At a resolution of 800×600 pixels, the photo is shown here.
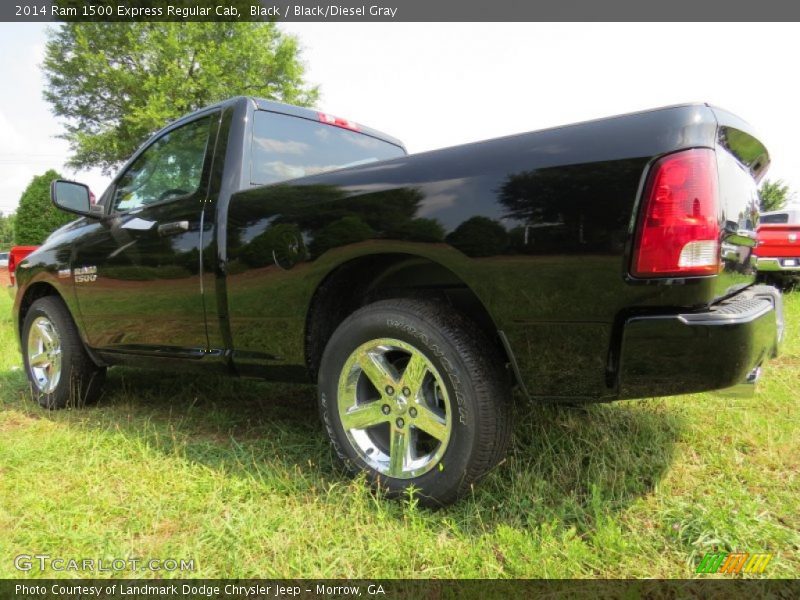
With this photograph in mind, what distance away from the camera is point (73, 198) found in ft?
10.8

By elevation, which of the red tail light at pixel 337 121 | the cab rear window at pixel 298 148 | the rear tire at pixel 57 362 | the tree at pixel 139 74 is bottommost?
the rear tire at pixel 57 362

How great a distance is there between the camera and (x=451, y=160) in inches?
75.3

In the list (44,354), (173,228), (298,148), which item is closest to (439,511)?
(173,228)

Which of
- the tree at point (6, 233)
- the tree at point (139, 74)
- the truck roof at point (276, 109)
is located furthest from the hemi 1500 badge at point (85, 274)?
the tree at point (6, 233)

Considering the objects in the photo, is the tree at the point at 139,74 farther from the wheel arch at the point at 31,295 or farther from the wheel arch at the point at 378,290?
the wheel arch at the point at 378,290

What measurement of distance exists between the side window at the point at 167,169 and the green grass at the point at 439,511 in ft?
4.46

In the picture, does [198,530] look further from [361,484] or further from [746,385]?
[746,385]

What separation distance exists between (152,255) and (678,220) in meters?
2.56

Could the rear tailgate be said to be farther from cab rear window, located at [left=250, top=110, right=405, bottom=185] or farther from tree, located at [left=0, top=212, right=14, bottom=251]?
tree, located at [left=0, top=212, right=14, bottom=251]

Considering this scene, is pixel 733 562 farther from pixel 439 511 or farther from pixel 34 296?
pixel 34 296

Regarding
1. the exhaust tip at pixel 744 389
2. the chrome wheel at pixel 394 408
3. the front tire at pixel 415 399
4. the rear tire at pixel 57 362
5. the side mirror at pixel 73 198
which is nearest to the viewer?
the exhaust tip at pixel 744 389

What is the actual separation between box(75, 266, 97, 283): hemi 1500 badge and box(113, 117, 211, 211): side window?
424 mm

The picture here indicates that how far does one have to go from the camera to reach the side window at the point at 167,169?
2948 mm

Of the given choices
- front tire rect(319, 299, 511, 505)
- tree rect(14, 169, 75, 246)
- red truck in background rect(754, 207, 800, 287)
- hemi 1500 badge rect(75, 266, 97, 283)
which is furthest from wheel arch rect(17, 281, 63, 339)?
tree rect(14, 169, 75, 246)
